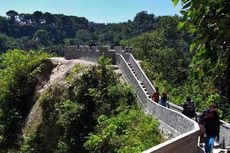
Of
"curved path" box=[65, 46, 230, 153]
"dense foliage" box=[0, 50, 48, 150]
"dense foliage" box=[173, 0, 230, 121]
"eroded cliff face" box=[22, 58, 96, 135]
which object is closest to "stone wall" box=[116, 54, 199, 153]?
"curved path" box=[65, 46, 230, 153]

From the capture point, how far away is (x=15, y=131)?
39.9 m

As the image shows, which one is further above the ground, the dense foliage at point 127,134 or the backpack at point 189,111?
the backpack at point 189,111

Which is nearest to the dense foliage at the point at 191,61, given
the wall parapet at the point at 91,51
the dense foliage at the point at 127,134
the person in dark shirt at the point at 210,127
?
the person in dark shirt at the point at 210,127

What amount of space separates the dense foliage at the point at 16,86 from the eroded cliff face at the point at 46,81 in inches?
26.4

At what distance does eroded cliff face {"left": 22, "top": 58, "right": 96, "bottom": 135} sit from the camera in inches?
1485

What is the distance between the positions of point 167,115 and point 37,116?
1733cm

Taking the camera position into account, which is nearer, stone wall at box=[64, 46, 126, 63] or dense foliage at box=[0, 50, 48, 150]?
stone wall at box=[64, 46, 126, 63]

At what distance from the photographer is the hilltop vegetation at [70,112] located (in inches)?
988

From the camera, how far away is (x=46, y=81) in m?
40.8

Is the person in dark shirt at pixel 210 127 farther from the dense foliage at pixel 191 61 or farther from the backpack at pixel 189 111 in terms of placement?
the backpack at pixel 189 111

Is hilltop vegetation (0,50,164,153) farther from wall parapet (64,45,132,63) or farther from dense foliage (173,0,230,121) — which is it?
dense foliage (173,0,230,121)

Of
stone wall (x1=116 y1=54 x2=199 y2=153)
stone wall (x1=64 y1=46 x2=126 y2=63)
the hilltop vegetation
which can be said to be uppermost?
stone wall (x1=64 y1=46 x2=126 y2=63)

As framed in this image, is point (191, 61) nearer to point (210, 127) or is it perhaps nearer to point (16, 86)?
point (210, 127)

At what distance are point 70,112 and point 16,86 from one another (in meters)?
10.7
